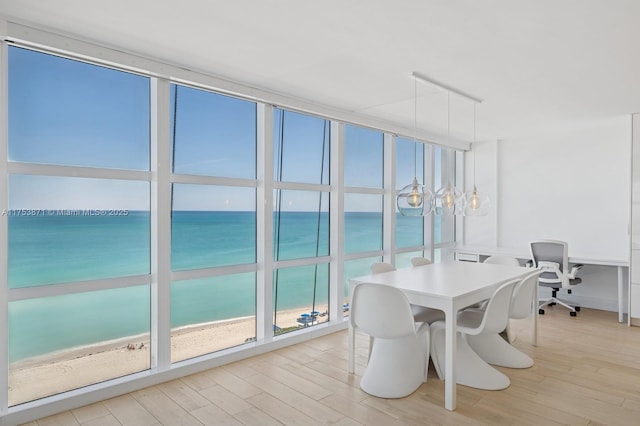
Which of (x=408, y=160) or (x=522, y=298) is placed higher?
(x=408, y=160)

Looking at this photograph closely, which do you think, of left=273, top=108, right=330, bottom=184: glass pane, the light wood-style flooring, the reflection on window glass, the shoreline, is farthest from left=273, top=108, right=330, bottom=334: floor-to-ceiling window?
the reflection on window glass

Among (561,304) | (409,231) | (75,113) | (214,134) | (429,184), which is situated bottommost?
(561,304)

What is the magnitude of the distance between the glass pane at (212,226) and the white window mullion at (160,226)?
26 cm

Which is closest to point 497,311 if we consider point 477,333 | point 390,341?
point 477,333

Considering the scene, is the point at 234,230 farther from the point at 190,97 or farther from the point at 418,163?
the point at 418,163

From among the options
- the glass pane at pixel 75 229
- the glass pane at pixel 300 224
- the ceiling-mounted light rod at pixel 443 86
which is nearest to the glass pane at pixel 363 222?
the glass pane at pixel 300 224

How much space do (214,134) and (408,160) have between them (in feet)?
10.2

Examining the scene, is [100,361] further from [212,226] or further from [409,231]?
[409,231]

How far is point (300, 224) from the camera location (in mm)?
4766

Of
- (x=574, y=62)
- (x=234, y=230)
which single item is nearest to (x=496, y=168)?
(x=574, y=62)

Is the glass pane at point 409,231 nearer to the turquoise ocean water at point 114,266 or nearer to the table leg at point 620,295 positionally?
the turquoise ocean water at point 114,266

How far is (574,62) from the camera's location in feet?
10.3

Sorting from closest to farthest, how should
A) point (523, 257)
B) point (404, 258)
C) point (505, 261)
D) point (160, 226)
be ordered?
point (160, 226) → point (505, 261) → point (523, 257) → point (404, 258)

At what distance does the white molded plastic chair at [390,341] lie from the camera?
2.79 metres
